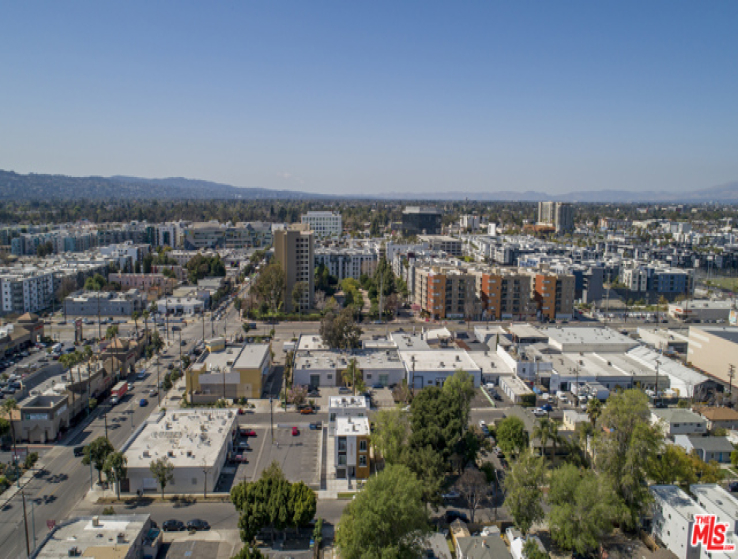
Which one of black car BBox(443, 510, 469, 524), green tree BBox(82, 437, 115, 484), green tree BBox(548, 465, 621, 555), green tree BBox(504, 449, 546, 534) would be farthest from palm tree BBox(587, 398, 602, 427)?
green tree BBox(82, 437, 115, 484)

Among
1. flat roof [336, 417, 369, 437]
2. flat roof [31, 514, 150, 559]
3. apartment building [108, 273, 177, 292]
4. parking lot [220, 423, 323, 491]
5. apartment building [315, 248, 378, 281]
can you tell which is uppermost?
apartment building [315, 248, 378, 281]

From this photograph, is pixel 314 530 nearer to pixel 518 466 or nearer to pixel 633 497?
pixel 518 466

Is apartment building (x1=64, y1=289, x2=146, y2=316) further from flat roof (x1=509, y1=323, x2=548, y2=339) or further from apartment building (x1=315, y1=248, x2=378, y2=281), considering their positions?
flat roof (x1=509, y1=323, x2=548, y2=339)

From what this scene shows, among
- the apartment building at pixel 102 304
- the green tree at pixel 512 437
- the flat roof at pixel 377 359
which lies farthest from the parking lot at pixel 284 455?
the apartment building at pixel 102 304

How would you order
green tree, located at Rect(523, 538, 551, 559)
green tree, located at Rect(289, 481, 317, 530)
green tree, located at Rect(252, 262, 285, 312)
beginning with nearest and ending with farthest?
green tree, located at Rect(523, 538, 551, 559), green tree, located at Rect(289, 481, 317, 530), green tree, located at Rect(252, 262, 285, 312)

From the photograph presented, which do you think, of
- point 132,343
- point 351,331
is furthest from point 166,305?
point 351,331

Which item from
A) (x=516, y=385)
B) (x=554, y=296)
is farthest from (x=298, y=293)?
(x=554, y=296)

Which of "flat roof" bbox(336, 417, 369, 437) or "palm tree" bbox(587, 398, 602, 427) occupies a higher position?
"palm tree" bbox(587, 398, 602, 427)
